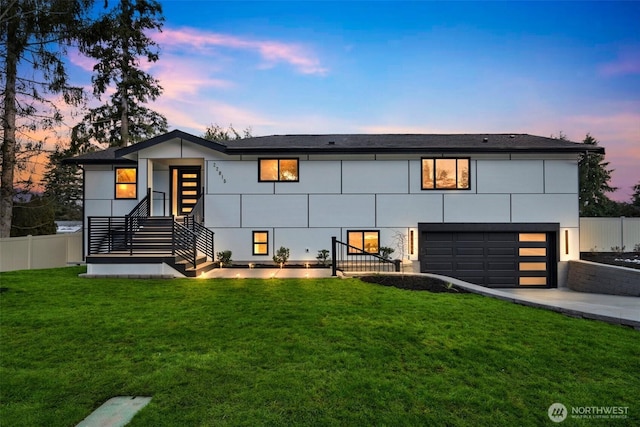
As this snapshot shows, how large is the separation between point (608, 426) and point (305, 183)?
1063 cm

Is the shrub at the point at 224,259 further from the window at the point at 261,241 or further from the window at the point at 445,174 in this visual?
the window at the point at 445,174

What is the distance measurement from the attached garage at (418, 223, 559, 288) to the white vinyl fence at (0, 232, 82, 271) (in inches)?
607

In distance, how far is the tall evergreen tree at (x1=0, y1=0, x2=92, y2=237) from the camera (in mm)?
12086

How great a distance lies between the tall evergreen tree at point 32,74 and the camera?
12086mm

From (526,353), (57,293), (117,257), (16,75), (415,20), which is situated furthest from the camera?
(415,20)

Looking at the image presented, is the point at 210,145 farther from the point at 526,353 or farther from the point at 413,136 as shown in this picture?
the point at 526,353

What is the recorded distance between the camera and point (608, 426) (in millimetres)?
2904

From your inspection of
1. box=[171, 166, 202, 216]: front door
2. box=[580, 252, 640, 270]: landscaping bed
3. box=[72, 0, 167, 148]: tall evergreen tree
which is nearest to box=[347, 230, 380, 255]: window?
box=[171, 166, 202, 216]: front door

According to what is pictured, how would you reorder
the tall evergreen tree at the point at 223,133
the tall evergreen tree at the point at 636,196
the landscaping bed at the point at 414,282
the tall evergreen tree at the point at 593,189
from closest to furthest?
the landscaping bed at the point at 414,282
the tall evergreen tree at the point at 593,189
the tall evergreen tree at the point at 223,133
the tall evergreen tree at the point at 636,196

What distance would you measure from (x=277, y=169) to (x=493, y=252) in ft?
30.5

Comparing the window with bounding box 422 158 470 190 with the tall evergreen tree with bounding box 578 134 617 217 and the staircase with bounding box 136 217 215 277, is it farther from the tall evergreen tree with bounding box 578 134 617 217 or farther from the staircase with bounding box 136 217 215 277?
the tall evergreen tree with bounding box 578 134 617 217

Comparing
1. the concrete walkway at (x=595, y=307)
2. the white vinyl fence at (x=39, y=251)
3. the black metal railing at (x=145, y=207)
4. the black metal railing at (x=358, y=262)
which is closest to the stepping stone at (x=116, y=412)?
the concrete walkway at (x=595, y=307)

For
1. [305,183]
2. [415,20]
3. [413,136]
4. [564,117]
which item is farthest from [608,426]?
[564,117]

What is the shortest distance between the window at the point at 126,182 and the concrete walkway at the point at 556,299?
5793 mm
